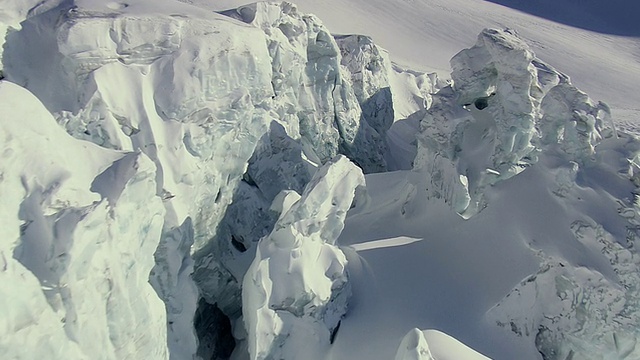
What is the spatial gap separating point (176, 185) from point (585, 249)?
2.90m

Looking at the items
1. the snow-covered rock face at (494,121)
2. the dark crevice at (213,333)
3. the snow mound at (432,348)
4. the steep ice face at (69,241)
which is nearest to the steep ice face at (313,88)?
the snow-covered rock face at (494,121)

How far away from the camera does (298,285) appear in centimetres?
437

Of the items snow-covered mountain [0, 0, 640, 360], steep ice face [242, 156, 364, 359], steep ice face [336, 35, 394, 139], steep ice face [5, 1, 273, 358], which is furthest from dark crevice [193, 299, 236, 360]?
steep ice face [336, 35, 394, 139]

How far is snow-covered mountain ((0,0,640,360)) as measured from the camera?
358cm

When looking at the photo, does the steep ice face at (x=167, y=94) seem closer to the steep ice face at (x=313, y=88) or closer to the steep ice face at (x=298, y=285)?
the steep ice face at (x=298, y=285)

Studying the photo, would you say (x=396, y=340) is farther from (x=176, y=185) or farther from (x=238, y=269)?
(x=176, y=185)

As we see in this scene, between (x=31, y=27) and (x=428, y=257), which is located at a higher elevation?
(x=31, y=27)

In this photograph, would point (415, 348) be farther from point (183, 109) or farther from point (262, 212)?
point (183, 109)

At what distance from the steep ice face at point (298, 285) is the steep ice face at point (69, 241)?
2.33ft

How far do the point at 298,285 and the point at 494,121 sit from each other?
2482 millimetres

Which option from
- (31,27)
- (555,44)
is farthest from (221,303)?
(555,44)

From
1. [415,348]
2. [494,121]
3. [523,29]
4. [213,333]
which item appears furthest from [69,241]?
[523,29]

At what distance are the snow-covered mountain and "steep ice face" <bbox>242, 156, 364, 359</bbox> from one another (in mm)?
14

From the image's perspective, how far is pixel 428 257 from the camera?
5211 mm
